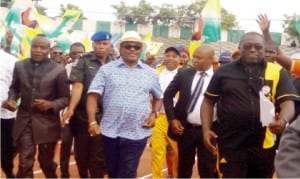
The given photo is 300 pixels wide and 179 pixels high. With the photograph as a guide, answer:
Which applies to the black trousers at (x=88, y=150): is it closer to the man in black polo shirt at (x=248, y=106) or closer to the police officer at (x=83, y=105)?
the police officer at (x=83, y=105)

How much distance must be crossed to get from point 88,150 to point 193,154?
3.70 feet

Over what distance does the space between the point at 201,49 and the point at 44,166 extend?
6.78 ft

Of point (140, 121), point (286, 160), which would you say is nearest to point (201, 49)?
point (140, 121)

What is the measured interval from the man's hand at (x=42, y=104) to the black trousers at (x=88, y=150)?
57 centimetres

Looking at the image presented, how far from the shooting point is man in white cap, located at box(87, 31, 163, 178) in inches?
251

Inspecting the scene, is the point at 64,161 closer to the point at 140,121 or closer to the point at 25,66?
the point at 25,66

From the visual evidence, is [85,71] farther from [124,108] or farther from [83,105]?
[124,108]

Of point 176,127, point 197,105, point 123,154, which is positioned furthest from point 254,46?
point 176,127

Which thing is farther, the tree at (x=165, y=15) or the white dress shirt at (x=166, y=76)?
the tree at (x=165, y=15)

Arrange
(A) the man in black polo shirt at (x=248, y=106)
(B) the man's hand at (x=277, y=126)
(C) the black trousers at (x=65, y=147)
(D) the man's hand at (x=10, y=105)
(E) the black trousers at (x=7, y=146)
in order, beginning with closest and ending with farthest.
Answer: (B) the man's hand at (x=277, y=126) → (A) the man in black polo shirt at (x=248, y=106) → (D) the man's hand at (x=10, y=105) → (E) the black trousers at (x=7, y=146) → (C) the black trousers at (x=65, y=147)

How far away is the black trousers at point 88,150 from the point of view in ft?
24.7

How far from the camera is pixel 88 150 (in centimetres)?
757

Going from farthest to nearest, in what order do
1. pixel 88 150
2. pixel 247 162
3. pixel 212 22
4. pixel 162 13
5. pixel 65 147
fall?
pixel 162 13 → pixel 212 22 → pixel 65 147 → pixel 88 150 → pixel 247 162

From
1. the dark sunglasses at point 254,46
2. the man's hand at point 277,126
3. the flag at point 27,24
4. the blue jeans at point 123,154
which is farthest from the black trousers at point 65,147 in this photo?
the flag at point 27,24
